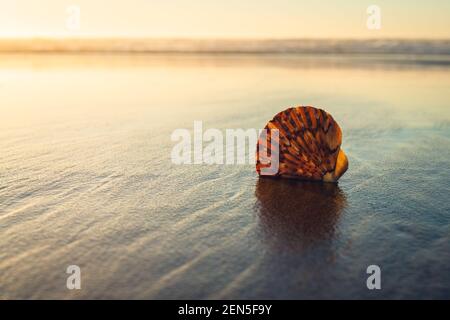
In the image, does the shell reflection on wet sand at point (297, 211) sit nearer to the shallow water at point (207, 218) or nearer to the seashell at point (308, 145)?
the shallow water at point (207, 218)

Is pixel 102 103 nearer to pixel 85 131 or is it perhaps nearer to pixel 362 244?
pixel 85 131

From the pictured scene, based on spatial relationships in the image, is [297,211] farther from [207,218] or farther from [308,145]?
[308,145]

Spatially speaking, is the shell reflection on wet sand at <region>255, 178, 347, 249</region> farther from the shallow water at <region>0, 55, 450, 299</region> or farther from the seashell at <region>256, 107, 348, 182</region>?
the seashell at <region>256, 107, 348, 182</region>

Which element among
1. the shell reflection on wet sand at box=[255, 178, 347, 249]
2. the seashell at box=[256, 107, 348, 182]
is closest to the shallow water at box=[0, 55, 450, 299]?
the shell reflection on wet sand at box=[255, 178, 347, 249]

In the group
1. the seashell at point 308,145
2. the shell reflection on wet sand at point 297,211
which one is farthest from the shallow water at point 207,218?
the seashell at point 308,145
